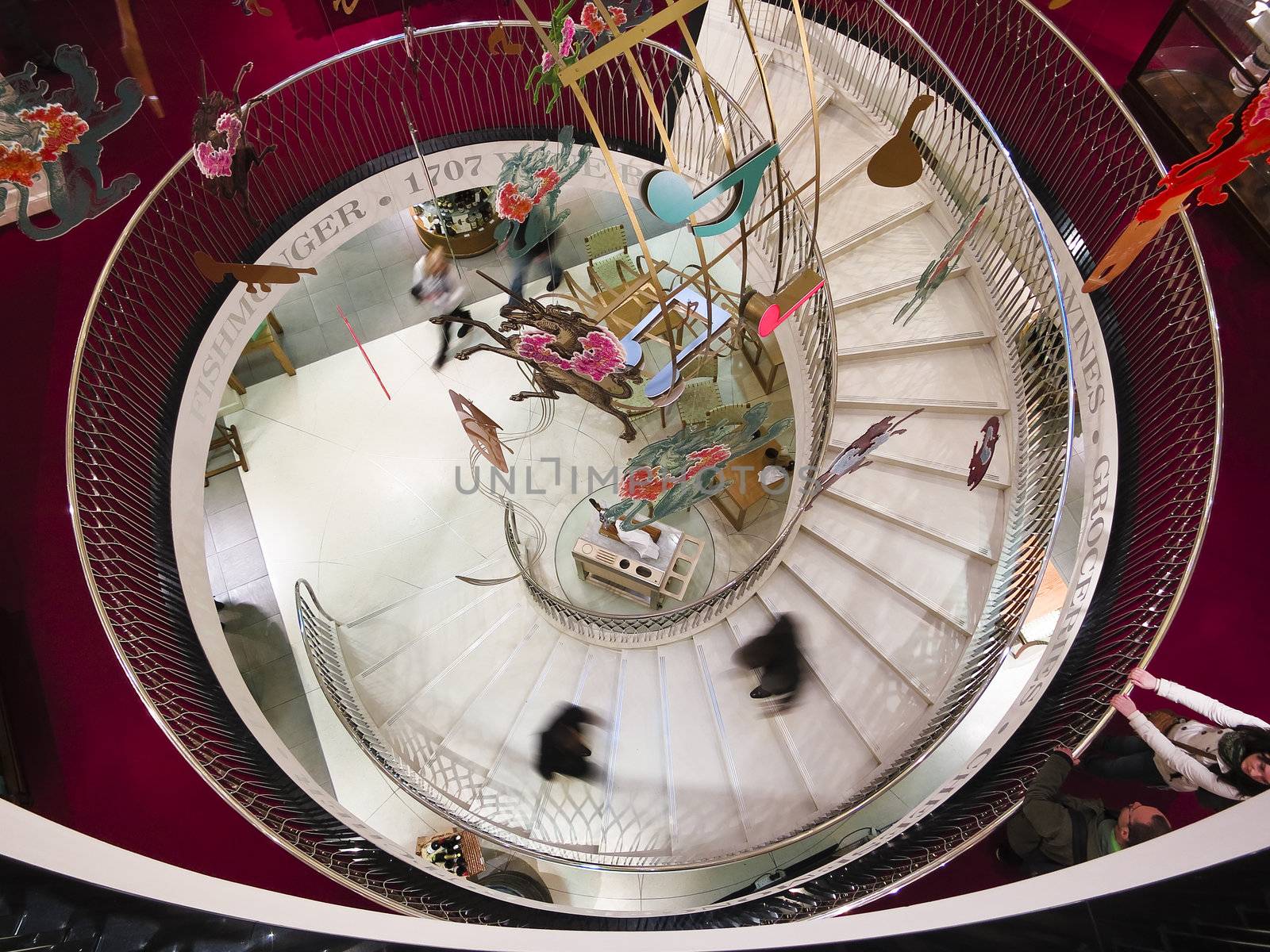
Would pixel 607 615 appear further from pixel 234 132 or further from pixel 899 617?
pixel 234 132

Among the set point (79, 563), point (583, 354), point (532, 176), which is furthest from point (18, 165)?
point (583, 354)

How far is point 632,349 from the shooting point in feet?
25.1

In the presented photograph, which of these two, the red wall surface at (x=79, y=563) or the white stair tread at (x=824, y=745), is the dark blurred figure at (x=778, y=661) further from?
the red wall surface at (x=79, y=563)

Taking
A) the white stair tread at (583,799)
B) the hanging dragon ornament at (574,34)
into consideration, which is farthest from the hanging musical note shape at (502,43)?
the white stair tread at (583,799)

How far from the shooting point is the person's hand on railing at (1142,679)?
4789 millimetres

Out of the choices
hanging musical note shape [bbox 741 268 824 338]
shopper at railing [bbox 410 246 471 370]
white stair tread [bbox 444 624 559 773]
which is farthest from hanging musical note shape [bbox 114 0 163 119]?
hanging musical note shape [bbox 741 268 824 338]

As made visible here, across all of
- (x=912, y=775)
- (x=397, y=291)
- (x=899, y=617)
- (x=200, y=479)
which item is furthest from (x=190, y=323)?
(x=912, y=775)

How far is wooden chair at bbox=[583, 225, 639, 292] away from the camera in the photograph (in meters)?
9.63

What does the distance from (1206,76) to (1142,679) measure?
554cm

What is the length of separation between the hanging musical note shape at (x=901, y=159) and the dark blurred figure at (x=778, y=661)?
3592 mm

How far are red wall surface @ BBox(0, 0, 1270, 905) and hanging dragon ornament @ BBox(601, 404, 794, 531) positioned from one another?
3510mm

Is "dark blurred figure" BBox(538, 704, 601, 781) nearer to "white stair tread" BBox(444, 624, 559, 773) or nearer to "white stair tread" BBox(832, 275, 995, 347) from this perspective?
"white stair tread" BBox(444, 624, 559, 773)

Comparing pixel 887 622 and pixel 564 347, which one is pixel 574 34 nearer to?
pixel 564 347

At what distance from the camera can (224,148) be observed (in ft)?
21.9
